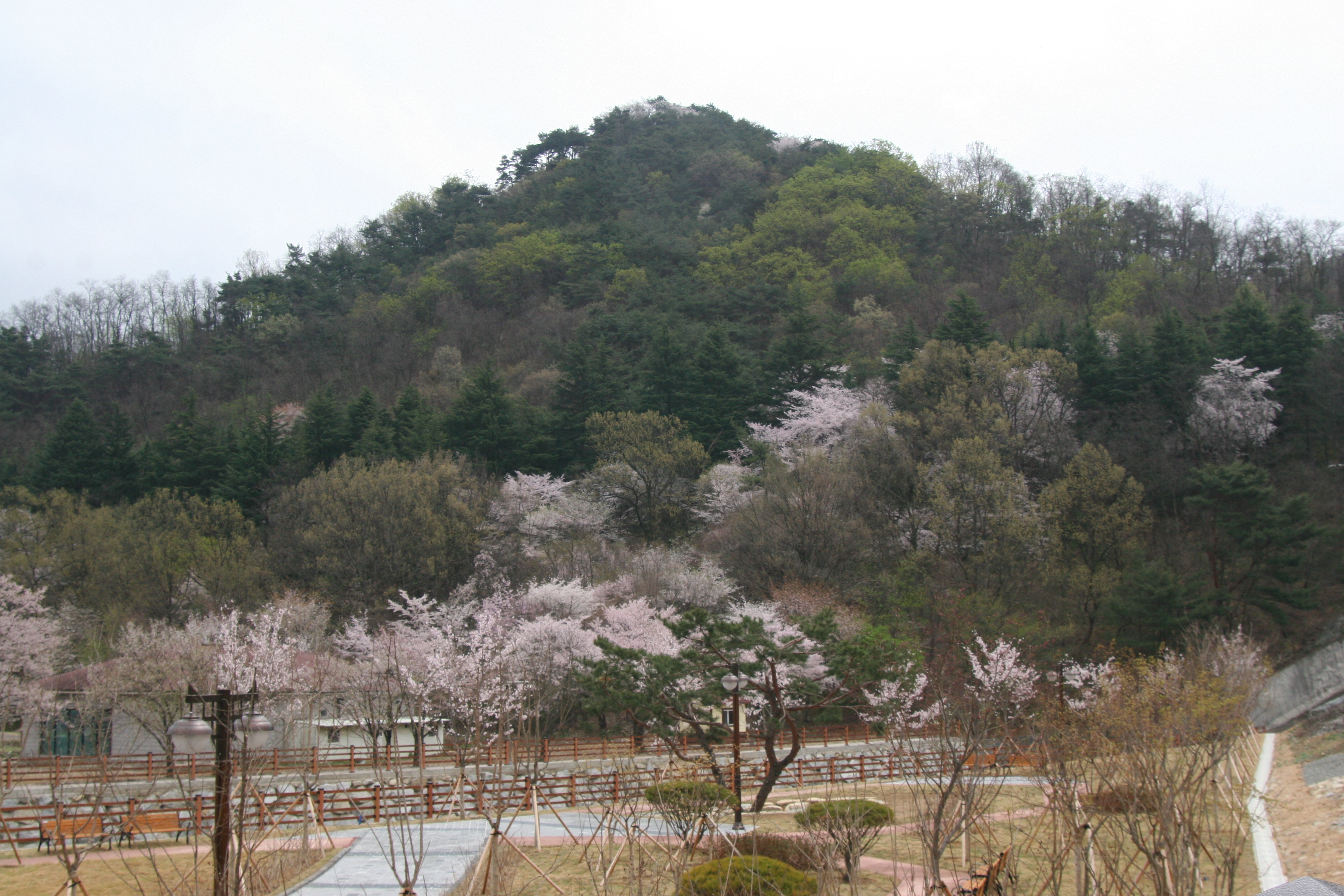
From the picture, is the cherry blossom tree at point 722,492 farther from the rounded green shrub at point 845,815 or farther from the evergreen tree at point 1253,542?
the rounded green shrub at point 845,815

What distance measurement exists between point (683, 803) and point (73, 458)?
5077 centimetres

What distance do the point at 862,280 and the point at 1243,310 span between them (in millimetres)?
25045

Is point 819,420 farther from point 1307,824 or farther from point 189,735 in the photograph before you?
point 189,735

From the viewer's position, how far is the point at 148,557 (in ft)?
130

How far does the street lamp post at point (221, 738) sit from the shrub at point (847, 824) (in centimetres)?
541

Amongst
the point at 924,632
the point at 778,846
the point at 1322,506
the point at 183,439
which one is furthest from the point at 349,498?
the point at 1322,506

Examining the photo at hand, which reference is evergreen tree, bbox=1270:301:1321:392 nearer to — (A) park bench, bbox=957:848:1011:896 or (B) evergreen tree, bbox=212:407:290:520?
(A) park bench, bbox=957:848:1011:896

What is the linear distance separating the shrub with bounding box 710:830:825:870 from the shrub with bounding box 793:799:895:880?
1.91ft

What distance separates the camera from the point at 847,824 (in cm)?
1116

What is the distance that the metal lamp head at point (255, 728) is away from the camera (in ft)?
→ 30.6

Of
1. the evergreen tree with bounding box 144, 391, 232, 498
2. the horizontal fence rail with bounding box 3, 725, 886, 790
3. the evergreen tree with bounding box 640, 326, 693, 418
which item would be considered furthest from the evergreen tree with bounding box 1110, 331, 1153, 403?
the evergreen tree with bounding box 144, 391, 232, 498

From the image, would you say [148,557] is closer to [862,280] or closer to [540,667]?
[540,667]

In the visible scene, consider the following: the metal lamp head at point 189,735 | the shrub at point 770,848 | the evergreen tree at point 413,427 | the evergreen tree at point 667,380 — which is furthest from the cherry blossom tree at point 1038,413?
the metal lamp head at point 189,735

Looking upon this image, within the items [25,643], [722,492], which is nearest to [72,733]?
[25,643]
